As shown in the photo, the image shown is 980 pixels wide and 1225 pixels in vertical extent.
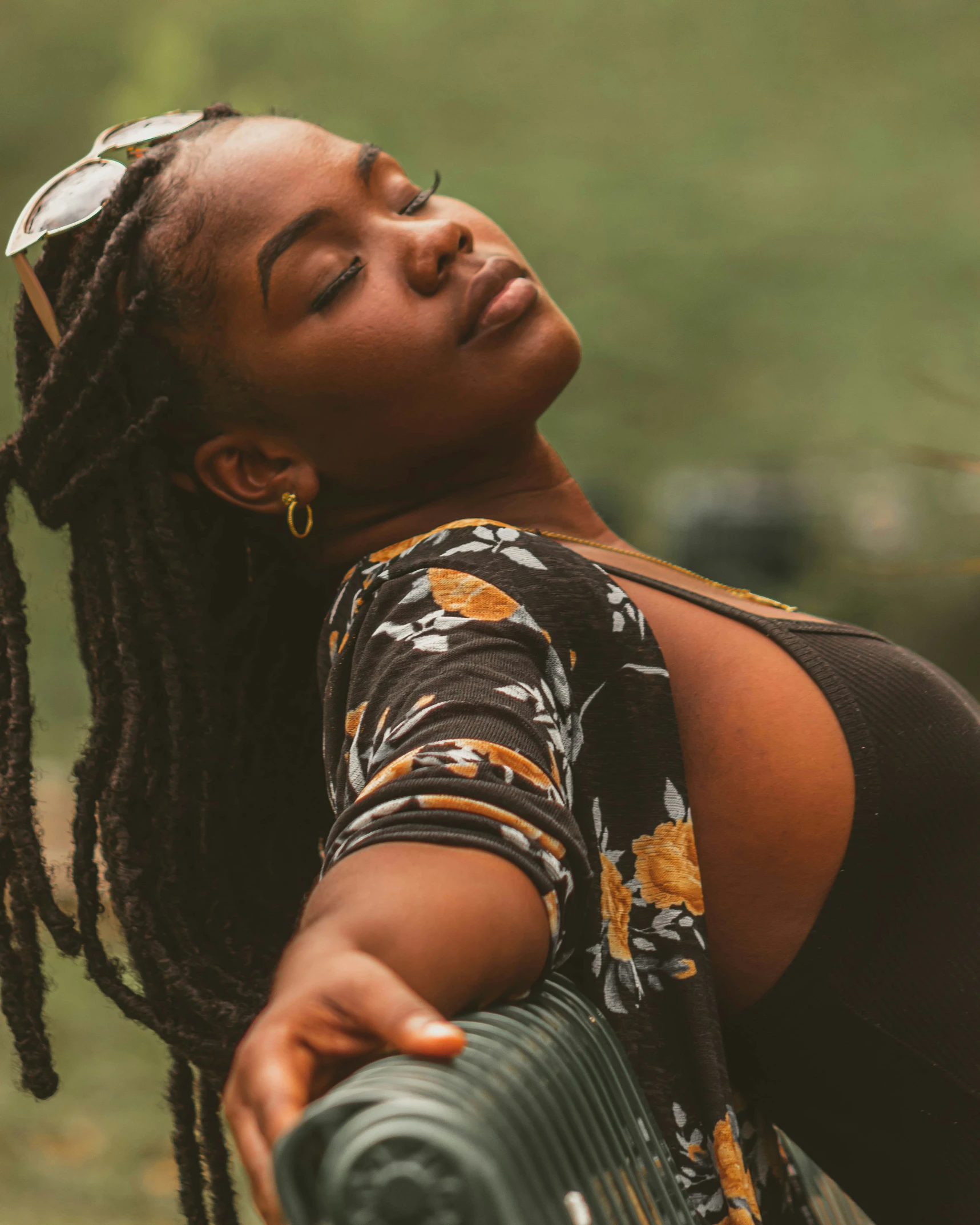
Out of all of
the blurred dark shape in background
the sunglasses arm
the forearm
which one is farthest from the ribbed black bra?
the blurred dark shape in background

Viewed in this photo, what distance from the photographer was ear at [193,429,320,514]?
1477mm

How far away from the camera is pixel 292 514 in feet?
4.95

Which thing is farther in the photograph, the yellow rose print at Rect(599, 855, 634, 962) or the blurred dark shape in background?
the blurred dark shape in background

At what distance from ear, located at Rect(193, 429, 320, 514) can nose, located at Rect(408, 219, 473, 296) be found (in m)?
0.25

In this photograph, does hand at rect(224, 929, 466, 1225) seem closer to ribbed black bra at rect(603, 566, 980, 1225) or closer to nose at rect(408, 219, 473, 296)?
ribbed black bra at rect(603, 566, 980, 1225)

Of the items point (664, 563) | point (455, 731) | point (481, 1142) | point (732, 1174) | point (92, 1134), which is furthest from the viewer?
point (92, 1134)

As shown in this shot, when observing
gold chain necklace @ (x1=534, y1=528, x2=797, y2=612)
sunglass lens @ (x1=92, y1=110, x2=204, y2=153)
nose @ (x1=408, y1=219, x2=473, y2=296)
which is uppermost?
sunglass lens @ (x1=92, y1=110, x2=204, y2=153)

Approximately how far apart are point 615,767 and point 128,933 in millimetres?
610

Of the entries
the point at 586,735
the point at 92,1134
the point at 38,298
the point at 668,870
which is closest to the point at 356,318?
the point at 38,298

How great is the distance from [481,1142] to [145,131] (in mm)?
1464

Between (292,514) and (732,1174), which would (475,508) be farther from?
(732,1174)

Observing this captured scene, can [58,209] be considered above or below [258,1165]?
above

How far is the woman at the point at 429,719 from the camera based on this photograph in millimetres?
999

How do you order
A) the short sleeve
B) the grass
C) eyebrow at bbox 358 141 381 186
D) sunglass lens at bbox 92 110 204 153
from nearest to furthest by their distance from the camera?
the short sleeve
eyebrow at bbox 358 141 381 186
sunglass lens at bbox 92 110 204 153
the grass
